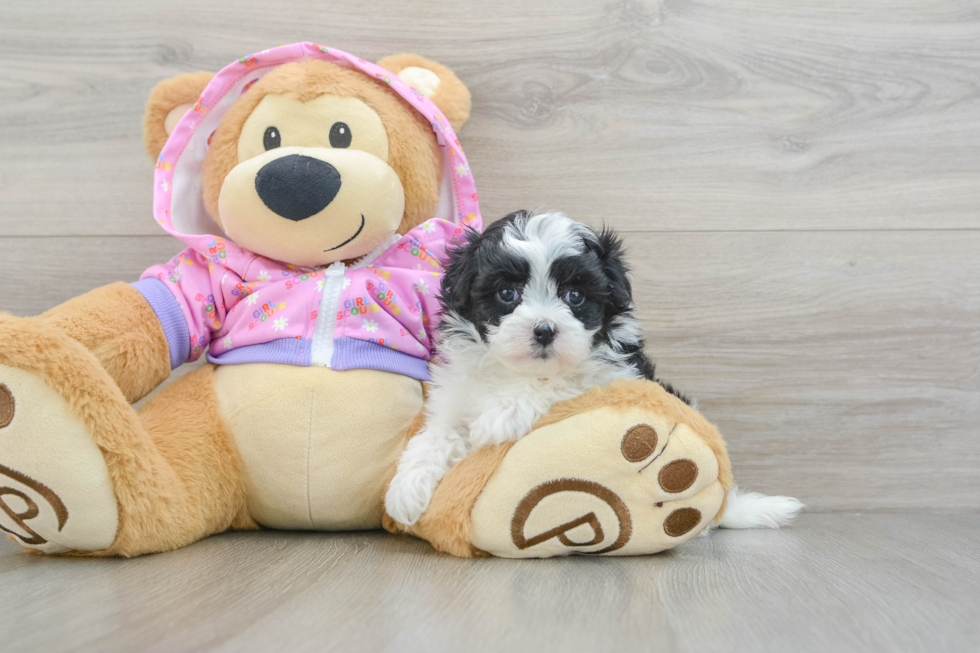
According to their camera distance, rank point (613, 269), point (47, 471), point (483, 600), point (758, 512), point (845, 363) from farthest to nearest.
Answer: point (845, 363) < point (758, 512) < point (613, 269) < point (47, 471) < point (483, 600)

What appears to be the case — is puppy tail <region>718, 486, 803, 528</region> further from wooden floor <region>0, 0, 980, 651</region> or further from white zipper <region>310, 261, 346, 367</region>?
white zipper <region>310, 261, 346, 367</region>

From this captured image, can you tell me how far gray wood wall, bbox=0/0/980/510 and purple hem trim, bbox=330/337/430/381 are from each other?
0.46 metres

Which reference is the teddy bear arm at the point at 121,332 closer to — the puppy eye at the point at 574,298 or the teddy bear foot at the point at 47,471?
the teddy bear foot at the point at 47,471

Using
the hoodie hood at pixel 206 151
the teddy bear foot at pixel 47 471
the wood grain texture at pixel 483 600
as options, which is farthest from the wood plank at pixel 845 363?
the teddy bear foot at pixel 47 471

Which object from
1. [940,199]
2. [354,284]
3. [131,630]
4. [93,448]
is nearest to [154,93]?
[354,284]

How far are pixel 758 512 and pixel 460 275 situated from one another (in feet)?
2.44

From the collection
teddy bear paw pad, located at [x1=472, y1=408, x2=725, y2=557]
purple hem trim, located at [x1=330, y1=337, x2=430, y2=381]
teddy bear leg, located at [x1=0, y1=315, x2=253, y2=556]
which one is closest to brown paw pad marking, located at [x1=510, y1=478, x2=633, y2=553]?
teddy bear paw pad, located at [x1=472, y1=408, x2=725, y2=557]

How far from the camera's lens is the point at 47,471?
97cm

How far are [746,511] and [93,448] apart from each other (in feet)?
3.68

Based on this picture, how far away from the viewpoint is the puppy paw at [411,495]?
106cm

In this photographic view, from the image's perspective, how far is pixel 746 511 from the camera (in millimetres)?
1324

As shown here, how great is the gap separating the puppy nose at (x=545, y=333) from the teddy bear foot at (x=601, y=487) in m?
0.13

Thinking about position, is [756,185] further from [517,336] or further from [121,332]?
[121,332]

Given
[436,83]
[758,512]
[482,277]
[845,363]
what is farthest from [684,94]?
[758,512]
